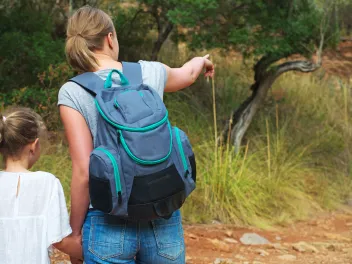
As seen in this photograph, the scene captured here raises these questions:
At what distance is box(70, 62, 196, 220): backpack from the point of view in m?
2.48

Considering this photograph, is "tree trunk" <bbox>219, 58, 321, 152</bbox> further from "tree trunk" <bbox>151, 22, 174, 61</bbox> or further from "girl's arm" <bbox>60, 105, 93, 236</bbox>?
"girl's arm" <bbox>60, 105, 93, 236</bbox>

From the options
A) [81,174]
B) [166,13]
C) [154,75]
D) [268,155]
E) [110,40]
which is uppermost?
[166,13]

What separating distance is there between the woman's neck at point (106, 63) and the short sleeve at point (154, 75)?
0.11 meters

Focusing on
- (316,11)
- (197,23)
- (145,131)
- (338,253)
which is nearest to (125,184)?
(145,131)

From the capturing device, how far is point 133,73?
2.71 m

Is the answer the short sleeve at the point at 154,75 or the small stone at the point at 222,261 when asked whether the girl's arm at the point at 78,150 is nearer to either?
the short sleeve at the point at 154,75

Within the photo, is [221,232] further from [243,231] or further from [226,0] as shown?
[226,0]

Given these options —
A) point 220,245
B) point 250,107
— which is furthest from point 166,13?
→ point 220,245

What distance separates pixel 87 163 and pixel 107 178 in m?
0.17

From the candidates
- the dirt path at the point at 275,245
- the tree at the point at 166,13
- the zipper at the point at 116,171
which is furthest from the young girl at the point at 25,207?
the tree at the point at 166,13

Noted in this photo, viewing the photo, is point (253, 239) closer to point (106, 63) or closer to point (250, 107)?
point (250, 107)

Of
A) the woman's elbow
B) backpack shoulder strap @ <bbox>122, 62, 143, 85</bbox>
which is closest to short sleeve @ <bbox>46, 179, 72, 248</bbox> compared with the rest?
the woman's elbow

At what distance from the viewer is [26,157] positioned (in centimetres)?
Answer: 273

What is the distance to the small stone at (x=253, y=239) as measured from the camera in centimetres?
650
